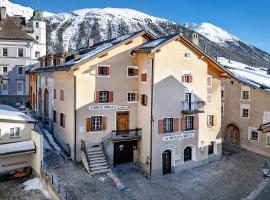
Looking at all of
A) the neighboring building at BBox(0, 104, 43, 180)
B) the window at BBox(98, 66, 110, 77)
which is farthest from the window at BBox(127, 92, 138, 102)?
the neighboring building at BBox(0, 104, 43, 180)

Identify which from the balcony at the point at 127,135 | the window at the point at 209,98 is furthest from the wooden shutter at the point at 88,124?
the window at the point at 209,98

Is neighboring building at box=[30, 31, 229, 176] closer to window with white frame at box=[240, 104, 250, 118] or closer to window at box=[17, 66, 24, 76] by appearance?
window with white frame at box=[240, 104, 250, 118]

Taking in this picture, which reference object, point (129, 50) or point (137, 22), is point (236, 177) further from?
point (137, 22)

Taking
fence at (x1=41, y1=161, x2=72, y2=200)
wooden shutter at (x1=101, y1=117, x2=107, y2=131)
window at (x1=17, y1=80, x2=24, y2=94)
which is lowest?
fence at (x1=41, y1=161, x2=72, y2=200)

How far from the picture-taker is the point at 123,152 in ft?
97.4

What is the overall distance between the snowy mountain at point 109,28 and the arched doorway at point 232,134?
9691cm

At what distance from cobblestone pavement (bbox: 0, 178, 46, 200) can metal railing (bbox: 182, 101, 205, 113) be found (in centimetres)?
1453

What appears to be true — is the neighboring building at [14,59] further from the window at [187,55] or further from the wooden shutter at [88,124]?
the window at [187,55]

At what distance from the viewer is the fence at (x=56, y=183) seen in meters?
21.0

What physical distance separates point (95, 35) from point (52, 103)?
117 meters

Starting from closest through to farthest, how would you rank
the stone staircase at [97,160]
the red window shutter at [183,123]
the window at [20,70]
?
the stone staircase at [97,160] → the red window shutter at [183,123] → the window at [20,70]

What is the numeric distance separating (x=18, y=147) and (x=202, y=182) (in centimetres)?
1549

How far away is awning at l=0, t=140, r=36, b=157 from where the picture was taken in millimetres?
24119

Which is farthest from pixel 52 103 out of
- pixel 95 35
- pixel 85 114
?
pixel 95 35
